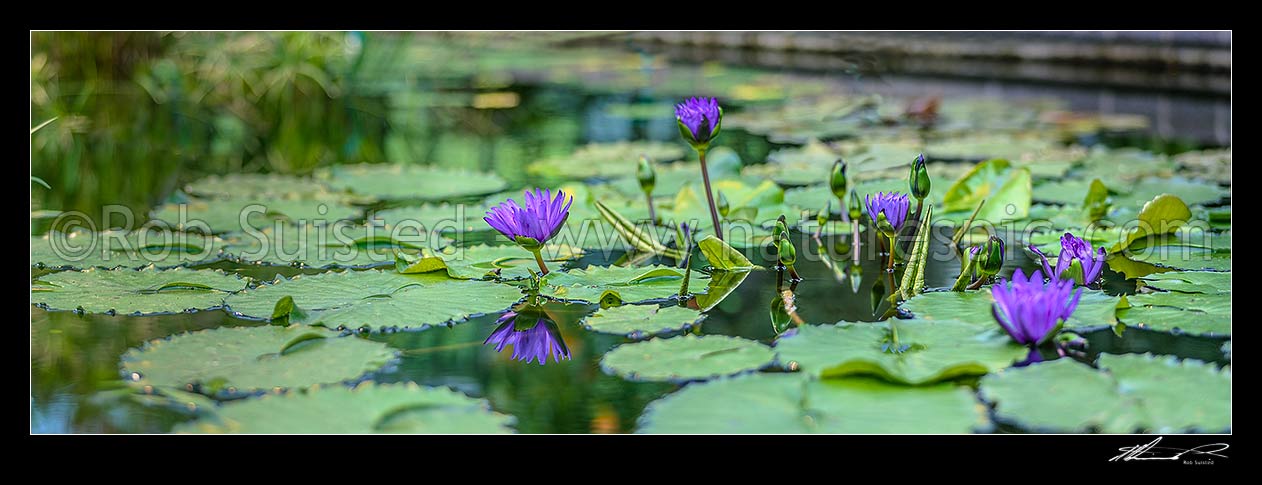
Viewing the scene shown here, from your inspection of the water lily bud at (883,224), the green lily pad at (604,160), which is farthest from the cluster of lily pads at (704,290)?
the green lily pad at (604,160)

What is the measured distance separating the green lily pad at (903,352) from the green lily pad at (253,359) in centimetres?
55

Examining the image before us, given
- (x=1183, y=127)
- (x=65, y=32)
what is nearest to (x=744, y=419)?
(x=1183, y=127)

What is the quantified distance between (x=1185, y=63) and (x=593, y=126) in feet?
7.79

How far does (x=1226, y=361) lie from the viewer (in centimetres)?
134

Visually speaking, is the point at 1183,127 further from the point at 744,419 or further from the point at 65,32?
the point at 65,32

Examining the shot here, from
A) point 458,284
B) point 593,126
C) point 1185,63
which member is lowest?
point 458,284

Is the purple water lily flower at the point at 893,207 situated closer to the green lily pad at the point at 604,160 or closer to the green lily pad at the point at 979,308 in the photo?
the green lily pad at the point at 979,308

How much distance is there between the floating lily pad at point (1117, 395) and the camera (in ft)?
3.84

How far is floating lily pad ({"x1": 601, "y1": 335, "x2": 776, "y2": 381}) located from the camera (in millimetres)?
1332

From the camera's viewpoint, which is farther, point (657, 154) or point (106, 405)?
point (657, 154)

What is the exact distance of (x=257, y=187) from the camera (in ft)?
8.75

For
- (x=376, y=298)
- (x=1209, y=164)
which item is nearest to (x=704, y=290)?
(x=376, y=298)

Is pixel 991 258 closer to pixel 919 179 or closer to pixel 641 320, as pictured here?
pixel 919 179

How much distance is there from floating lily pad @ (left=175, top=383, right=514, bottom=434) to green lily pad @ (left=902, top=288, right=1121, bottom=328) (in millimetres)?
654
